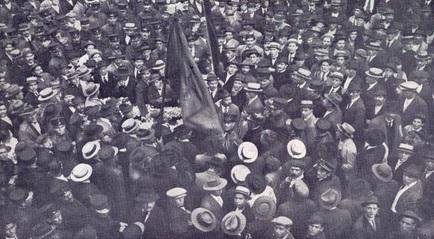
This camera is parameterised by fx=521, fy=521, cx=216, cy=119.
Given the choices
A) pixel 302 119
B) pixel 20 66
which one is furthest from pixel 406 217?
pixel 20 66

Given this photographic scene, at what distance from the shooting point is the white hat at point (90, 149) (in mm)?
7020

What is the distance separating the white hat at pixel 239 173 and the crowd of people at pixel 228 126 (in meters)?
0.02

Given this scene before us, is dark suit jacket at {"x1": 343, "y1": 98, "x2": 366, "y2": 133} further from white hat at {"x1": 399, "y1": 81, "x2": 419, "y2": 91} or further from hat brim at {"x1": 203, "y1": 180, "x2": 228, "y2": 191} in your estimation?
hat brim at {"x1": 203, "y1": 180, "x2": 228, "y2": 191}

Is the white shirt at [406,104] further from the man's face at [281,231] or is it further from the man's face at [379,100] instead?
the man's face at [281,231]

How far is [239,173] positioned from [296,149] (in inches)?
33.5

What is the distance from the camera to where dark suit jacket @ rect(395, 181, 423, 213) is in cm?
645

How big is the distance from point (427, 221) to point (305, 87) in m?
2.88

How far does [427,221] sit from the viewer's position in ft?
20.7

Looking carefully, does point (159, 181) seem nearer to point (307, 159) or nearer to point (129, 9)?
point (307, 159)

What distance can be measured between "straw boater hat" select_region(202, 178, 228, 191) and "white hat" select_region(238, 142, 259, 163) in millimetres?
462

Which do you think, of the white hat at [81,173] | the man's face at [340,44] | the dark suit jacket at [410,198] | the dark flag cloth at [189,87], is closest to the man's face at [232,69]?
the dark flag cloth at [189,87]

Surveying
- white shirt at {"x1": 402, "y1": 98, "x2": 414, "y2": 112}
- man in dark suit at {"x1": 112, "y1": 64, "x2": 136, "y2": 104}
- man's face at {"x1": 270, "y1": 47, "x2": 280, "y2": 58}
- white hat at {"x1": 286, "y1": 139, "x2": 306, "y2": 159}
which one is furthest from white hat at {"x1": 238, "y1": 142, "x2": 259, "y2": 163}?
man's face at {"x1": 270, "y1": 47, "x2": 280, "y2": 58}

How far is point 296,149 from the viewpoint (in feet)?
23.1

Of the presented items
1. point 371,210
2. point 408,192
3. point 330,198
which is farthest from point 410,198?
point 330,198
